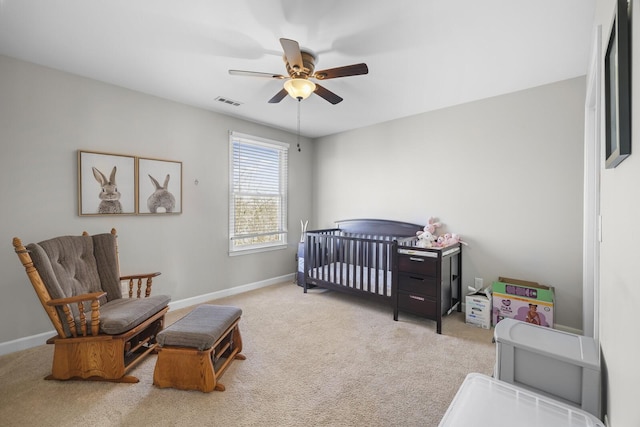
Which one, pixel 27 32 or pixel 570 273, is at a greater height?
pixel 27 32

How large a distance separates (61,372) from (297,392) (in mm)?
1641

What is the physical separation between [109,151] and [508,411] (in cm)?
352

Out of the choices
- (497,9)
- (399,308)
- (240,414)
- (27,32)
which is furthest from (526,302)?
(27,32)

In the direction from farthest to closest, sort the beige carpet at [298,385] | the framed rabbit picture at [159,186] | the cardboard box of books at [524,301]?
the framed rabbit picture at [159,186] < the cardboard box of books at [524,301] < the beige carpet at [298,385]

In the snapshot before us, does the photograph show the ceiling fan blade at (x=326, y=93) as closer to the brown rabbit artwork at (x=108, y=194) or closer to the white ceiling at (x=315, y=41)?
the white ceiling at (x=315, y=41)

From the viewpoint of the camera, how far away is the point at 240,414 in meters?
1.59

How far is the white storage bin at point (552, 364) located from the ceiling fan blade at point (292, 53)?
197cm

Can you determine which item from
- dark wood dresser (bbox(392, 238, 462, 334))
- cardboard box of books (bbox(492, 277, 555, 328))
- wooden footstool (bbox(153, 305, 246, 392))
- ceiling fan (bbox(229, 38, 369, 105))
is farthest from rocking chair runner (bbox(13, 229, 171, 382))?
cardboard box of books (bbox(492, 277, 555, 328))

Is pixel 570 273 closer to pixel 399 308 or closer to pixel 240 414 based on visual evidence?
pixel 399 308

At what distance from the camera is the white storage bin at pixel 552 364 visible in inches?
44.1

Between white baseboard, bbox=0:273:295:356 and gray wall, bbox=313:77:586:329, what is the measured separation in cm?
187

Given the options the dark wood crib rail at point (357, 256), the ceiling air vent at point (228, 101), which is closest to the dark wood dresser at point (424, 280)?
the dark wood crib rail at point (357, 256)

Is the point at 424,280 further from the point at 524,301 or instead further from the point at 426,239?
the point at 524,301

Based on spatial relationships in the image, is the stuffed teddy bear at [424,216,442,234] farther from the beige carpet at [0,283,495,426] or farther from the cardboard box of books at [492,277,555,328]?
the beige carpet at [0,283,495,426]
